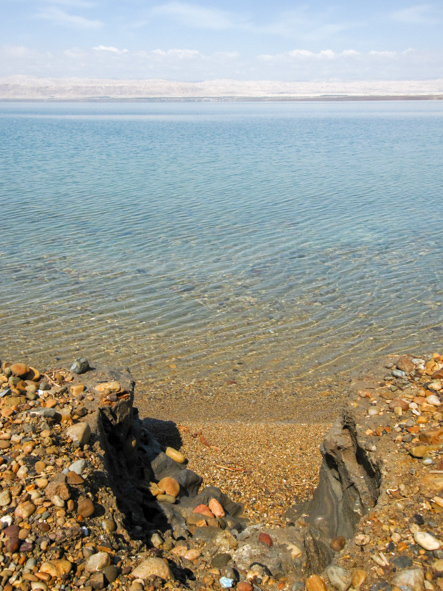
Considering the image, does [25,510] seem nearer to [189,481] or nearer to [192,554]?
[192,554]

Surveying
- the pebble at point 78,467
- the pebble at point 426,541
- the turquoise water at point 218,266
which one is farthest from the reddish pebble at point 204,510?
the turquoise water at point 218,266

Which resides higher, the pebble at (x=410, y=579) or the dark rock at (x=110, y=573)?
the pebble at (x=410, y=579)

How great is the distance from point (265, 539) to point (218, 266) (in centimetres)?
1092

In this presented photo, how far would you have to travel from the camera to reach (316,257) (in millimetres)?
16406

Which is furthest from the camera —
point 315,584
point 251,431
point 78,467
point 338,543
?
point 251,431

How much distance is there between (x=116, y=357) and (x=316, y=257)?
7.90 meters

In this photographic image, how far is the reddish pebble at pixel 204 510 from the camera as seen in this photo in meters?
5.81

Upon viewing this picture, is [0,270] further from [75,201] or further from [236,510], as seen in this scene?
[236,510]

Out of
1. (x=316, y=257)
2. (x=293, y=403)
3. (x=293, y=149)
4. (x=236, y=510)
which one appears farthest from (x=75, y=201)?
(x=293, y=149)

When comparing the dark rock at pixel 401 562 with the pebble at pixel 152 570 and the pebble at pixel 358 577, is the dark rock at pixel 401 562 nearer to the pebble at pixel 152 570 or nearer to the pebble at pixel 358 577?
the pebble at pixel 358 577

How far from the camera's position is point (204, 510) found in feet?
19.2

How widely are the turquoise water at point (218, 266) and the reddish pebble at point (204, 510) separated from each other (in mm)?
4524

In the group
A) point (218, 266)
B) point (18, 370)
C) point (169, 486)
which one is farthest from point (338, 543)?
point (218, 266)

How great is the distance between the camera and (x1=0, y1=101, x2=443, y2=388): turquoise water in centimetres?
1129
